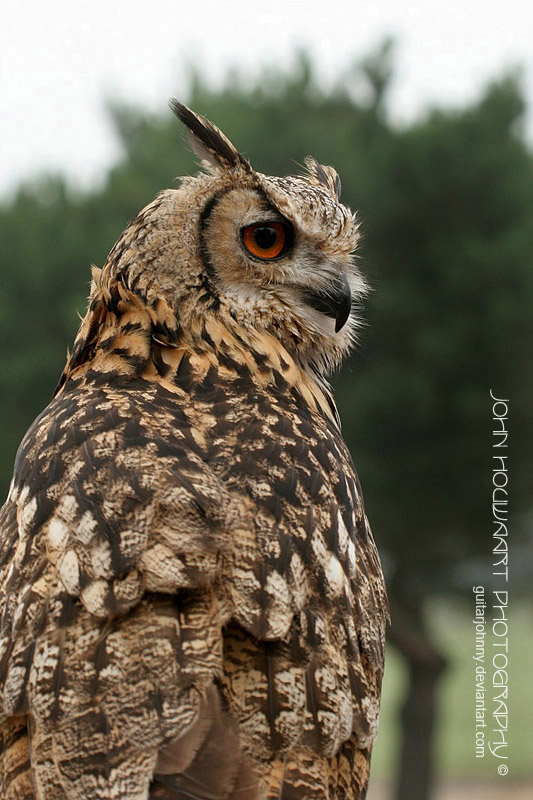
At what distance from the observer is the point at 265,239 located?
2297 millimetres

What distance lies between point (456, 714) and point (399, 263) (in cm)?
866

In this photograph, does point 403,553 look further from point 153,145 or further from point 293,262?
point 293,262

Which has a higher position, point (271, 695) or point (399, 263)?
point (399, 263)

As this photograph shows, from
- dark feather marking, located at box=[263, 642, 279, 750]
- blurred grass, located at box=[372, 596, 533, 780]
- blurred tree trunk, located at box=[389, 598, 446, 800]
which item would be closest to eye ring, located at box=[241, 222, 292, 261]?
dark feather marking, located at box=[263, 642, 279, 750]

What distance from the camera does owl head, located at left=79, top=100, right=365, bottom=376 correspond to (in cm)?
221

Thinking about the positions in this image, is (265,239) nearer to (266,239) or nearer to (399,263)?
(266,239)

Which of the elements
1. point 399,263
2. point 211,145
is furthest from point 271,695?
point 399,263

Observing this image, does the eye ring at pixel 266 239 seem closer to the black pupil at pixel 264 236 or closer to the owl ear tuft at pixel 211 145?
the black pupil at pixel 264 236

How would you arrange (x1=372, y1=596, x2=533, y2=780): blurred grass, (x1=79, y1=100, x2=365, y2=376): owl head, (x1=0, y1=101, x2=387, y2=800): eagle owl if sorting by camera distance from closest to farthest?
(x1=0, y1=101, x2=387, y2=800): eagle owl
(x1=79, y1=100, x2=365, y2=376): owl head
(x1=372, y1=596, x2=533, y2=780): blurred grass

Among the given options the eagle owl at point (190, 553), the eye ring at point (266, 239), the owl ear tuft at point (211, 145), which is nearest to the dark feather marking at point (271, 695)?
the eagle owl at point (190, 553)

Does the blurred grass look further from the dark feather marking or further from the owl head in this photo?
the dark feather marking

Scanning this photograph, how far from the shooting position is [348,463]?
2.16 meters

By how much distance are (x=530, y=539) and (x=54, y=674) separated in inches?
304

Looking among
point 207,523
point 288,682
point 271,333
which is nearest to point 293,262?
point 271,333
